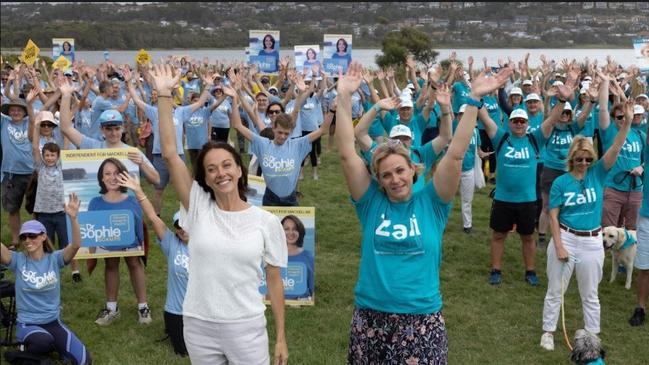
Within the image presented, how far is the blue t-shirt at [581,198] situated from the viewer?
5.87 meters

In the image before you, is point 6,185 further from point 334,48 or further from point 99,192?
A: point 334,48

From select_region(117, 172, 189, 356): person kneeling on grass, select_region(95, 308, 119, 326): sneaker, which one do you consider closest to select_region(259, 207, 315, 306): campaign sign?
select_region(117, 172, 189, 356): person kneeling on grass

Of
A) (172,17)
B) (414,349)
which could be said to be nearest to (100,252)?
(414,349)

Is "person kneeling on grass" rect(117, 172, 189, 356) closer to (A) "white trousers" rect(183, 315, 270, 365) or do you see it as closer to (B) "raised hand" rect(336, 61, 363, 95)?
(A) "white trousers" rect(183, 315, 270, 365)

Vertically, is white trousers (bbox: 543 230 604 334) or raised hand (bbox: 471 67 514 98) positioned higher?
raised hand (bbox: 471 67 514 98)

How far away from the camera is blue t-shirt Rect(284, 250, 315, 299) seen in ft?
22.5

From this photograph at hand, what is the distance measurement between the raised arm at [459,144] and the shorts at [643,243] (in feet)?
12.3

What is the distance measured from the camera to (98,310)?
7.18 meters

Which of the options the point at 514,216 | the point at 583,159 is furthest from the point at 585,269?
the point at 514,216

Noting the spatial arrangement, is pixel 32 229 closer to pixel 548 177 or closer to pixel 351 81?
pixel 351 81

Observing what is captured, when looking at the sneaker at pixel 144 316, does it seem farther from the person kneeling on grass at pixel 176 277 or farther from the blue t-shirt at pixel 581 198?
the blue t-shirt at pixel 581 198

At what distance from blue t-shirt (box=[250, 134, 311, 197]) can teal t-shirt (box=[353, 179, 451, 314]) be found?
154 inches

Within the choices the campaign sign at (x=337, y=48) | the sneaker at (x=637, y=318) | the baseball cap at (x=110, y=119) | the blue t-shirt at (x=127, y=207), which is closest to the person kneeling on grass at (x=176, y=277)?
the blue t-shirt at (x=127, y=207)

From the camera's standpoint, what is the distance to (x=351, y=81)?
12.3ft
